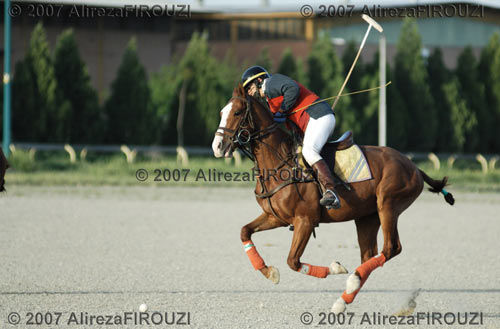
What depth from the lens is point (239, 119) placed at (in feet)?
22.6

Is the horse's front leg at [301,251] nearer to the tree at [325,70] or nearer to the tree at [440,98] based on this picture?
the tree at [325,70]

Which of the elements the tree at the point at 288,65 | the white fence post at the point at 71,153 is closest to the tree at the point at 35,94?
the white fence post at the point at 71,153

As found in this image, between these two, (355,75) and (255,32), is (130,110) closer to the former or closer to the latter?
(355,75)

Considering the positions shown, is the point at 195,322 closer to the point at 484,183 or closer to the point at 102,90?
the point at 484,183

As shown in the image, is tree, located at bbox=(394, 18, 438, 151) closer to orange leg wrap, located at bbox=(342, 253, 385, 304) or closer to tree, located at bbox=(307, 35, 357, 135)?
tree, located at bbox=(307, 35, 357, 135)

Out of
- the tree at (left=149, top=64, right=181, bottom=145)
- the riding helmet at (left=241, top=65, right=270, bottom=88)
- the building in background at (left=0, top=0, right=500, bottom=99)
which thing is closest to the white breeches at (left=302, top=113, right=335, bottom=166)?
the riding helmet at (left=241, top=65, right=270, bottom=88)

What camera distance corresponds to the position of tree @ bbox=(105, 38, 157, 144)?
30344mm

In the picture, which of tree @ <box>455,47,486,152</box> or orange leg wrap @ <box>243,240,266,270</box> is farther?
tree @ <box>455,47,486,152</box>

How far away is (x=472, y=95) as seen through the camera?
3384 cm

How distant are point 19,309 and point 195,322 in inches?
73.2

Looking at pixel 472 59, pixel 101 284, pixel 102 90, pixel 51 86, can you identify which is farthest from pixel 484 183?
pixel 102 90

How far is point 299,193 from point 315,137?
0.58 meters

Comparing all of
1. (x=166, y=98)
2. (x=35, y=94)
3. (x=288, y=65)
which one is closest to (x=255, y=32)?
(x=166, y=98)

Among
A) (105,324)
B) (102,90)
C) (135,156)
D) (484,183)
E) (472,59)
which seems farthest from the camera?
(102,90)
